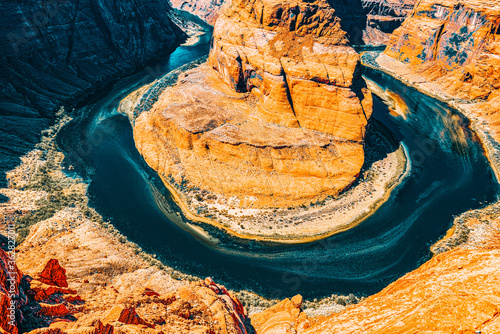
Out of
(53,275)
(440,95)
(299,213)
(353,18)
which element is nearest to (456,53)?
(440,95)

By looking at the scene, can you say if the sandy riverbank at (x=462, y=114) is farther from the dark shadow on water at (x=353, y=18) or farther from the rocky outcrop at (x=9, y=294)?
the rocky outcrop at (x=9, y=294)

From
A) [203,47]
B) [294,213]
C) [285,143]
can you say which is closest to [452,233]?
[294,213]

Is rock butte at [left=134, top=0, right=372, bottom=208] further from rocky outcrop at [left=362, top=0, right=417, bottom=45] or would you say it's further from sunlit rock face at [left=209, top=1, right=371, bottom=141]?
rocky outcrop at [left=362, top=0, right=417, bottom=45]

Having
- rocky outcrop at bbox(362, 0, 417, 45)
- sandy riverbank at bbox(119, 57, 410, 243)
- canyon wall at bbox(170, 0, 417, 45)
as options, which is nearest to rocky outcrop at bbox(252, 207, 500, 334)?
sandy riverbank at bbox(119, 57, 410, 243)

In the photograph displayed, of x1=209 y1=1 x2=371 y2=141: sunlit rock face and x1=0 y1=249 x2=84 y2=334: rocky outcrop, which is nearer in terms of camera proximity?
x1=0 y1=249 x2=84 y2=334: rocky outcrop

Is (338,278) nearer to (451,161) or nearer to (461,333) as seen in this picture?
(461,333)
